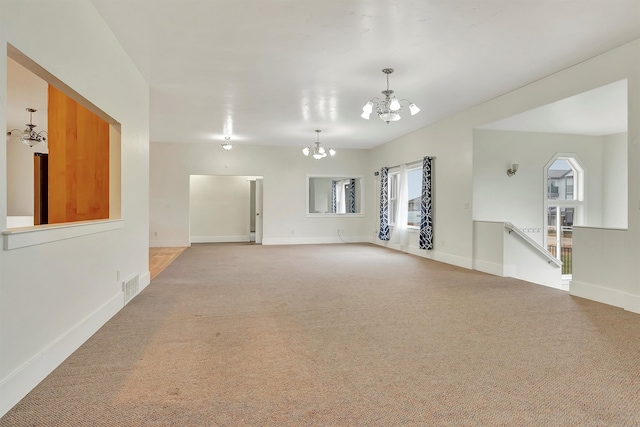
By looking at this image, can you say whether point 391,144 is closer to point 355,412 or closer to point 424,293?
point 424,293

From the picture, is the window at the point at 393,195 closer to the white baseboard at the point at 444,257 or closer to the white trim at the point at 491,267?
the white baseboard at the point at 444,257

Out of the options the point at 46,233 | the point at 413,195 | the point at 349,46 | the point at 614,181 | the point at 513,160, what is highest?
the point at 349,46

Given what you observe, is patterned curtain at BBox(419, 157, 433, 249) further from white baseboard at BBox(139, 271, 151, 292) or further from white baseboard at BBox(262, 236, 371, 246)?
white baseboard at BBox(139, 271, 151, 292)

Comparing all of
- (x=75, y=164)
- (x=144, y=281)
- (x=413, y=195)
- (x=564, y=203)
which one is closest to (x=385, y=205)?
(x=413, y=195)

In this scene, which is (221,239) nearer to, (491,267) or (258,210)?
(258,210)

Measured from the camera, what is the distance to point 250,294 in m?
4.65

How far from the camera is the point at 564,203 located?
7.54m

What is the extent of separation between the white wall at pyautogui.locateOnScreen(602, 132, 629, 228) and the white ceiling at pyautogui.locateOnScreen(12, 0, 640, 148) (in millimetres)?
3514

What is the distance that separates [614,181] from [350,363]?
25.5 feet

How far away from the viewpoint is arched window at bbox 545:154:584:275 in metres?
7.50

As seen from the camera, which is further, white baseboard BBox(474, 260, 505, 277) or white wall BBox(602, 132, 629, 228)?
white wall BBox(602, 132, 629, 228)

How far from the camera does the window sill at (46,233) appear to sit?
2.04 metres

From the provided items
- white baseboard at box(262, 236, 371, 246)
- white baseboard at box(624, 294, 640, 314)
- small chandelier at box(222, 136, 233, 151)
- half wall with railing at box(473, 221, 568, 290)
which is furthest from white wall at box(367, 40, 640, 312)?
small chandelier at box(222, 136, 233, 151)

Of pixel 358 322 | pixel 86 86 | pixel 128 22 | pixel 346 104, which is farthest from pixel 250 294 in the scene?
pixel 346 104
